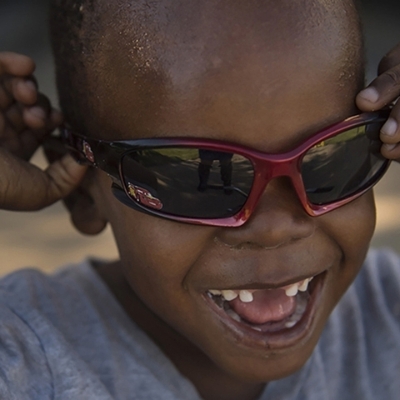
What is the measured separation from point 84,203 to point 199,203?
0.60 meters

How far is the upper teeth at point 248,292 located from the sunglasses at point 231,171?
207 millimetres

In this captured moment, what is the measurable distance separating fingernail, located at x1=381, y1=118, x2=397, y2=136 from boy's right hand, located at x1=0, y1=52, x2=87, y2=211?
30.0 inches

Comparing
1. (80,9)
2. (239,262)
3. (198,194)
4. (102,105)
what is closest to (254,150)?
(198,194)

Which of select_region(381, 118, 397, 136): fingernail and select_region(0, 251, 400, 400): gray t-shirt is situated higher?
select_region(381, 118, 397, 136): fingernail

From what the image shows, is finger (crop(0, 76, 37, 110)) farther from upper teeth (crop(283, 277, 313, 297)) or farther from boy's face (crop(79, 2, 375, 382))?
upper teeth (crop(283, 277, 313, 297))

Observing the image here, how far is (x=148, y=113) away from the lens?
67.9 inches

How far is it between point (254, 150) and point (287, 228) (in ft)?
0.66

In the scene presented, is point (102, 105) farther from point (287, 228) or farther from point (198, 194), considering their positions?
point (287, 228)

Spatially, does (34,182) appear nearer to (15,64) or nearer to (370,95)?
(15,64)

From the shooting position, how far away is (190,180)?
169 cm

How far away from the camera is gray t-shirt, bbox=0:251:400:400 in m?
1.85

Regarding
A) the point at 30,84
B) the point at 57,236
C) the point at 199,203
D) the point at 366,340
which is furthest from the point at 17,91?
the point at 57,236

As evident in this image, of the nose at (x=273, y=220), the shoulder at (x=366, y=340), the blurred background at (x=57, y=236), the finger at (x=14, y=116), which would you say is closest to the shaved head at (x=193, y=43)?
the nose at (x=273, y=220)

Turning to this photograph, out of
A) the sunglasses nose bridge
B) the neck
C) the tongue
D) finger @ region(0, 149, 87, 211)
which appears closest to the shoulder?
the neck
